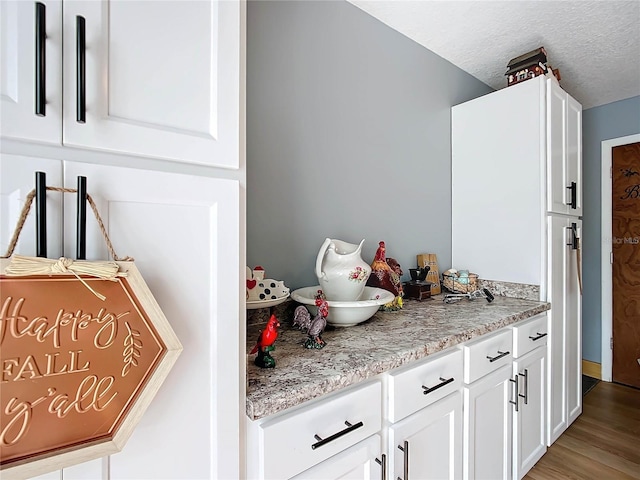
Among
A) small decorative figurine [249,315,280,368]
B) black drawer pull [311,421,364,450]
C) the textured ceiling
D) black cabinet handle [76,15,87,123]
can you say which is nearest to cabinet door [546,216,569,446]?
the textured ceiling

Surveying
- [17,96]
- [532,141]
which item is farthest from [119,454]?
[532,141]

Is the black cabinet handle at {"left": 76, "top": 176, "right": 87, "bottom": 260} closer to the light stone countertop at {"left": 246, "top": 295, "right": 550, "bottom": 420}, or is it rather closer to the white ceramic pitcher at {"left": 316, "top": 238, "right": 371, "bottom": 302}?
the light stone countertop at {"left": 246, "top": 295, "right": 550, "bottom": 420}

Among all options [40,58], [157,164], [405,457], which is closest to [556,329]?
[405,457]

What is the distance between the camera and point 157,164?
2.12 feet

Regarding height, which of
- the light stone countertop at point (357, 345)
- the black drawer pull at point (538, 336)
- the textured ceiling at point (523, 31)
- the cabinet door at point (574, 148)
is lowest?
the black drawer pull at point (538, 336)

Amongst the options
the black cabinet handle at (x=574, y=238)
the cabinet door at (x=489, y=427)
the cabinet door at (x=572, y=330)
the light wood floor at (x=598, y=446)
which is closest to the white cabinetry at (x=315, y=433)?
the cabinet door at (x=489, y=427)

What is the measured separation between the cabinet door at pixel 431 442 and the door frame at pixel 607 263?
271 cm

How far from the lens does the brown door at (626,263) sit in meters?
2.88

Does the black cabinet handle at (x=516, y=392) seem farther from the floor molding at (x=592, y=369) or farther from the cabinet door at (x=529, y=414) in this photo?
the floor molding at (x=592, y=369)

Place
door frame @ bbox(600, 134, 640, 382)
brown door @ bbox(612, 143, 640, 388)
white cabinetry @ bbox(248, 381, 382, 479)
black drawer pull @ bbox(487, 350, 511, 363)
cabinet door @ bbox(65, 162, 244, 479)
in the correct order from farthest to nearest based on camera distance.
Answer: door frame @ bbox(600, 134, 640, 382) < brown door @ bbox(612, 143, 640, 388) < black drawer pull @ bbox(487, 350, 511, 363) < white cabinetry @ bbox(248, 381, 382, 479) < cabinet door @ bbox(65, 162, 244, 479)

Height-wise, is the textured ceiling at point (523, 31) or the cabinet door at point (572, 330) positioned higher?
the textured ceiling at point (523, 31)

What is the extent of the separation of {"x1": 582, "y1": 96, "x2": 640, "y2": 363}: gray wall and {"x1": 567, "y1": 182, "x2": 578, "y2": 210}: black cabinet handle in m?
1.24

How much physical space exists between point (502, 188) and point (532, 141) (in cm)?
30

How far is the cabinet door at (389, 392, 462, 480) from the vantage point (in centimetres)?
103
